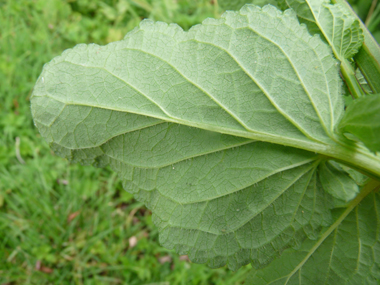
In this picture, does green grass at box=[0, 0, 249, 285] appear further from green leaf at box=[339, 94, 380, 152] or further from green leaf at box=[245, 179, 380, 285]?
green leaf at box=[339, 94, 380, 152]

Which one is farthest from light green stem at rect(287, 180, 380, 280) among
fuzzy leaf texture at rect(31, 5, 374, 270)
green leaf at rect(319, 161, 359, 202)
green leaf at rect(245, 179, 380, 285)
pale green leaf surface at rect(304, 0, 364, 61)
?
pale green leaf surface at rect(304, 0, 364, 61)

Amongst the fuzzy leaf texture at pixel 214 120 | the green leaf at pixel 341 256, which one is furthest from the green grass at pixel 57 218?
the fuzzy leaf texture at pixel 214 120

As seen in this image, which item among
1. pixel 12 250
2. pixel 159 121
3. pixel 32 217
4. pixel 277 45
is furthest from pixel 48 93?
pixel 12 250

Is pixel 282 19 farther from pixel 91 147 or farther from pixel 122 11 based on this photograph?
pixel 122 11

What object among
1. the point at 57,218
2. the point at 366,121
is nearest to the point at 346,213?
the point at 366,121

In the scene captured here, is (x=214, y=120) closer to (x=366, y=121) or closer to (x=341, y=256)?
(x=366, y=121)

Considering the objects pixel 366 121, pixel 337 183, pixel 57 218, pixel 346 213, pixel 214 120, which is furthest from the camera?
pixel 57 218

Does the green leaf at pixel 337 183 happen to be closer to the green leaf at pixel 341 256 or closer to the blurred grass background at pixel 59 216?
the green leaf at pixel 341 256
